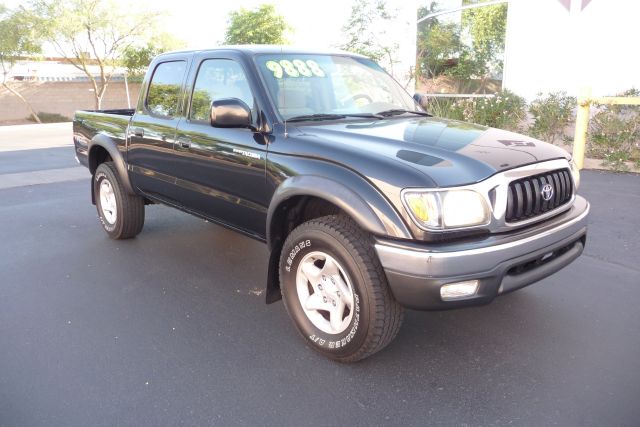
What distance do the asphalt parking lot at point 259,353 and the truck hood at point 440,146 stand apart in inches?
45.5

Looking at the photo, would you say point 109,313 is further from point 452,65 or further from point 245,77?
point 452,65

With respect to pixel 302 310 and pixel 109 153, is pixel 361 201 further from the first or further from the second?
pixel 109 153

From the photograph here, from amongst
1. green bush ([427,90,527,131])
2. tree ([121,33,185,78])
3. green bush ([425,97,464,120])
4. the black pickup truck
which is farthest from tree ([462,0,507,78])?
tree ([121,33,185,78])

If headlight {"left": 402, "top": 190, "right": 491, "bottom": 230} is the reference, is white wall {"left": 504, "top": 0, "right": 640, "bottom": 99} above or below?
above

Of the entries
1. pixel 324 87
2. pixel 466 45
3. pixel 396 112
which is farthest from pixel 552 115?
pixel 324 87

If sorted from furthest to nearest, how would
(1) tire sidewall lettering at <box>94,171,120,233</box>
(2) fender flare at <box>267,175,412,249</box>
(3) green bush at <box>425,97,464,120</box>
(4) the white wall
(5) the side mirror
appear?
(3) green bush at <box>425,97,464,120</box>
(4) the white wall
(1) tire sidewall lettering at <box>94,171,120,233</box>
(5) the side mirror
(2) fender flare at <box>267,175,412,249</box>

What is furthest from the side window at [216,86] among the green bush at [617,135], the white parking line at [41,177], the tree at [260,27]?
the tree at [260,27]

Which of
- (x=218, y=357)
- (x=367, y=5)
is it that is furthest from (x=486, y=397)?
(x=367, y=5)

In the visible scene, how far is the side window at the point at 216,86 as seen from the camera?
12.4 ft

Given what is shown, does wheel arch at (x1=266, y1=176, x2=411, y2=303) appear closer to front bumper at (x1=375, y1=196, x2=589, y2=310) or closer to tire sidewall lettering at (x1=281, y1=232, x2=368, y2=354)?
front bumper at (x1=375, y1=196, x2=589, y2=310)

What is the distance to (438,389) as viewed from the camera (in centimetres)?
288

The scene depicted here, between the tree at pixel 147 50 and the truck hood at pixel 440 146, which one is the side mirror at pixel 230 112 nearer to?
the truck hood at pixel 440 146

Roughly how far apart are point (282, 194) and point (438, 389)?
55.7 inches

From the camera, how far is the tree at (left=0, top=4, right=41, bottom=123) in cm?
3034
